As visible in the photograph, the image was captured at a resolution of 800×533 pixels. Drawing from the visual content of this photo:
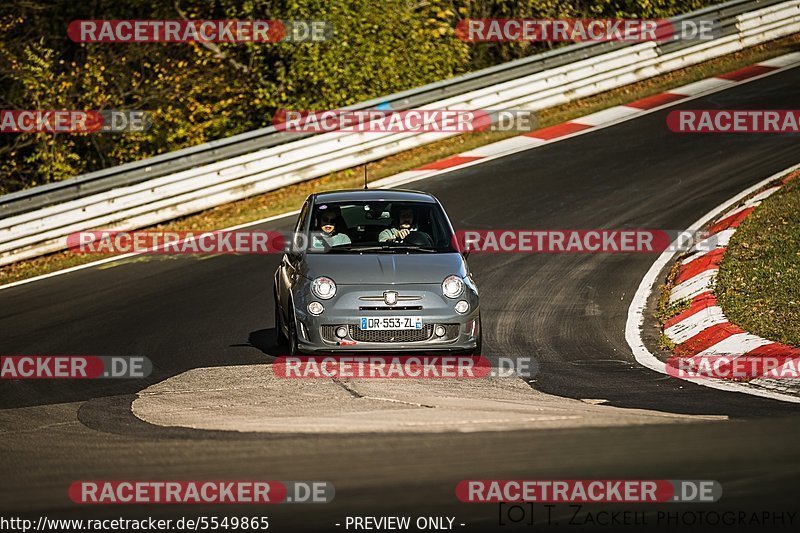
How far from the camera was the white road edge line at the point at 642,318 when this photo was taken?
8203 mm

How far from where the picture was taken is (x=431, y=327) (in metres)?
9.62

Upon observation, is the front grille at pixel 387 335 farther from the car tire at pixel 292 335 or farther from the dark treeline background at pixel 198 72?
the dark treeline background at pixel 198 72

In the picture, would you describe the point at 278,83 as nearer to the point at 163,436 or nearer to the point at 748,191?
the point at 748,191

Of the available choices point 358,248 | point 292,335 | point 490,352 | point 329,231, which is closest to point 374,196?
point 329,231

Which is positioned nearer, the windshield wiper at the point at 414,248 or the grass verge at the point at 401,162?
the windshield wiper at the point at 414,248

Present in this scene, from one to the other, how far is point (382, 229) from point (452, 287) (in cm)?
128

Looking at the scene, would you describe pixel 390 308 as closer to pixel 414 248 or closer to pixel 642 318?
pixel 414 248

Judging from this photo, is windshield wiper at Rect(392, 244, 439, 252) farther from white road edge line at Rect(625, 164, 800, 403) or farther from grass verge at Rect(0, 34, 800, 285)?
grass verge at Rect(0, 34, 800, 285)

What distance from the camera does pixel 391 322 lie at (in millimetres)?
9539

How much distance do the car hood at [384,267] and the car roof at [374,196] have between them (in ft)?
2.92

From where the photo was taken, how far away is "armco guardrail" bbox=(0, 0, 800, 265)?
1681 centimetres

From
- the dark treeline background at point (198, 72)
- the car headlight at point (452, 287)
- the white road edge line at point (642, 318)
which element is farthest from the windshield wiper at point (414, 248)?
the dark treeline background at point (198, 72)

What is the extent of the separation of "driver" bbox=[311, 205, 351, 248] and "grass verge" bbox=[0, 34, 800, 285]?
247 inches

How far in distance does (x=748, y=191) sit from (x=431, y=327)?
7943mm
